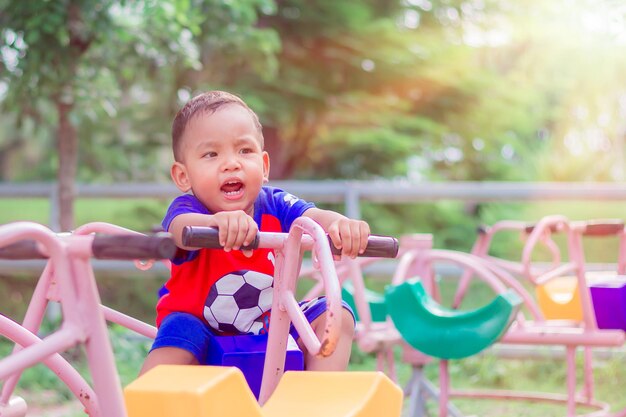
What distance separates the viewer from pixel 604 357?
5.25 m

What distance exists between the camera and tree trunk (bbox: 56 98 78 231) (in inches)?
212

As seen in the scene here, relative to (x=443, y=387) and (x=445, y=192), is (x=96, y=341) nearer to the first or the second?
(x=443, y=387)

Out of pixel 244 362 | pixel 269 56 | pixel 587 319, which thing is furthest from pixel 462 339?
pixel 269 56

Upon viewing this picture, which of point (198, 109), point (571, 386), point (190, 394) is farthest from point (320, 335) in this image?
point (571, 386)

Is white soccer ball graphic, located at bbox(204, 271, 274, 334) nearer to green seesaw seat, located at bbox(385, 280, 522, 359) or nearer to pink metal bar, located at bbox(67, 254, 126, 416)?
pink metal bar, located at bbox(67, 254, 126, 416)

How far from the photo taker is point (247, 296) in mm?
2158

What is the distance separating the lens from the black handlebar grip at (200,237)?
1.69 meters

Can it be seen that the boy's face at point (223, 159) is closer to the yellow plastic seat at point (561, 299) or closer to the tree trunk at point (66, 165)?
the yellow plastic seat at point (561, 299)

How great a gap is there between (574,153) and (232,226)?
494 inches

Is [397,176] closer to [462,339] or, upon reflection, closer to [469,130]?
[469,130]

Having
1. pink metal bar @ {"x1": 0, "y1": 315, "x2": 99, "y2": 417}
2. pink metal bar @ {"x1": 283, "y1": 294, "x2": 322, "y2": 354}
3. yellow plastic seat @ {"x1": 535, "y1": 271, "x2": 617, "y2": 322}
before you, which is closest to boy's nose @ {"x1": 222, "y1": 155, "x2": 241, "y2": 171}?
pink metal bar @ {"x1": 283, "y1": 294, "x2": 322, "y2": 354}

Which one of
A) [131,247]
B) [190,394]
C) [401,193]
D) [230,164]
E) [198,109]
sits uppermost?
[401,193]

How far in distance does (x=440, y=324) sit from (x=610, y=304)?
2.31 feet

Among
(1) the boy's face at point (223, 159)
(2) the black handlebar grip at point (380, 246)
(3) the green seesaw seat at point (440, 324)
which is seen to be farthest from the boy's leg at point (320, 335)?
(3) the green seesaw seat at point (440, 324)
